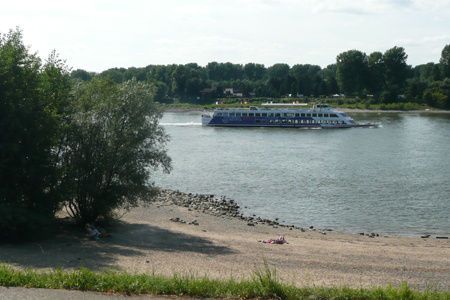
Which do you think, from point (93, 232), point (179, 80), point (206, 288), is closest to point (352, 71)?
point (179, 80)

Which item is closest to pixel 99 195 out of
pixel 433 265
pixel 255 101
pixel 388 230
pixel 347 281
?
pixel 347 281

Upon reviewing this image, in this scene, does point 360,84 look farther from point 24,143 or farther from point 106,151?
point 24,143

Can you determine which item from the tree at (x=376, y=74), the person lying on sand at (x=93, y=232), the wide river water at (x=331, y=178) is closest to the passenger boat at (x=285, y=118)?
the wide river water at (x=331, y=178)

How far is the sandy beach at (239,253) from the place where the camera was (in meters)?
11.9

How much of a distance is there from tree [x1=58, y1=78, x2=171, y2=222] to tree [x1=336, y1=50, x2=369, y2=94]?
408 feet

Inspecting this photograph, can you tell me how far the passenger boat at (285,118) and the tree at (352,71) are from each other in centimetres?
5343

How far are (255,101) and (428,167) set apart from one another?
99.2m

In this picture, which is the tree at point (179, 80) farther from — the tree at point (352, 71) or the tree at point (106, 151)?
the tree at point (106, 151)

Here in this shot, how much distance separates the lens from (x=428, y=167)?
1540 inches

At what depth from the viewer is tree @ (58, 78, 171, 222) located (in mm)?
17109

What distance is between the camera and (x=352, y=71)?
133000mm

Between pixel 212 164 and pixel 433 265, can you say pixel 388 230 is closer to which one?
pixel 433 265

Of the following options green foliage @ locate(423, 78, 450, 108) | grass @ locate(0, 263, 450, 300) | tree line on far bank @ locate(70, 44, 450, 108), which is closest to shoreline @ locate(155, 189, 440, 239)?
grass @ locate(0, 263, 450, 300)

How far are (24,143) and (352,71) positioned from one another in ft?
426
